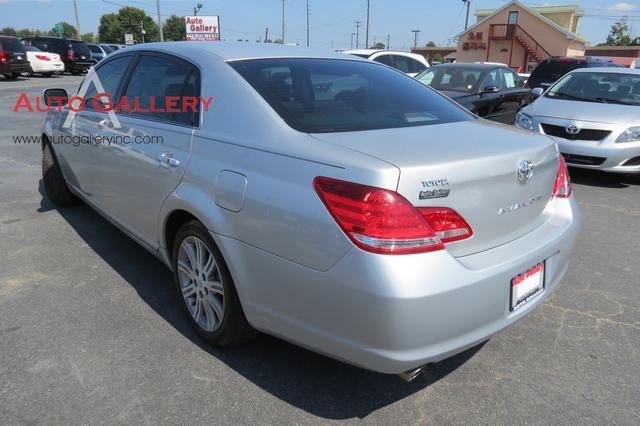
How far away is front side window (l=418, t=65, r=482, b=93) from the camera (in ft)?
28.3

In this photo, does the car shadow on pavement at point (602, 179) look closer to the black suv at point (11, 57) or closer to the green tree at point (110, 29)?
the black suv at point (11, 57)

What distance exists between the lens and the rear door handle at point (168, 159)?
2.72 m

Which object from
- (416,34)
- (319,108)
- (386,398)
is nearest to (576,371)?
(386,398)

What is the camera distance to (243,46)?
306cm

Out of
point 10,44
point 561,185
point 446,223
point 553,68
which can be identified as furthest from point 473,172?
point 10,44

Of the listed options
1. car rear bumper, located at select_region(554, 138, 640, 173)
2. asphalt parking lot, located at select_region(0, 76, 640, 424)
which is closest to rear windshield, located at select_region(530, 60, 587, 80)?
car rear bumper, located at select_region(554, 138, 640, 173)

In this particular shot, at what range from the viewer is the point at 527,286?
2275 mm

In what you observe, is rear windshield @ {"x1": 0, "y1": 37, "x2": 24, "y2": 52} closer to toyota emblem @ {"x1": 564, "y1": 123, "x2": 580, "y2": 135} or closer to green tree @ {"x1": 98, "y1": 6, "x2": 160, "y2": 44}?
toyota emblem @ {"x1": 564, "y1": 123, "x2": 580, "y2": 135}

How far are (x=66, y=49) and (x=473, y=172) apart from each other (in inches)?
1135

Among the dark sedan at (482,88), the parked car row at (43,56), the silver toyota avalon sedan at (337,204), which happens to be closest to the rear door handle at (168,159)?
the silver toyota avalon sedan at (337,204)

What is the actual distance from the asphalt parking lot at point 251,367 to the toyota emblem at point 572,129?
3.11m

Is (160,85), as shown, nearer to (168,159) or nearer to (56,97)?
(168,159)

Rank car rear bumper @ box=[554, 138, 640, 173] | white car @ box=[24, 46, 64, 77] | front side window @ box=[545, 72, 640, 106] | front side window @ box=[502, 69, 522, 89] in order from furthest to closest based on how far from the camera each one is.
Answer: white car @ box=[24, 46, 64, 77] < front side window @ box=[502, 69, 522, 89] < front side window @ box=[545, 72, 640, 106] < car rear bumper @ box=[554, 138, 640, 173]

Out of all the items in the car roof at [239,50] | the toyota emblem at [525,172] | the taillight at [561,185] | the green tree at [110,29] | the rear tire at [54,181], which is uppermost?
the green tree at [110,29]
